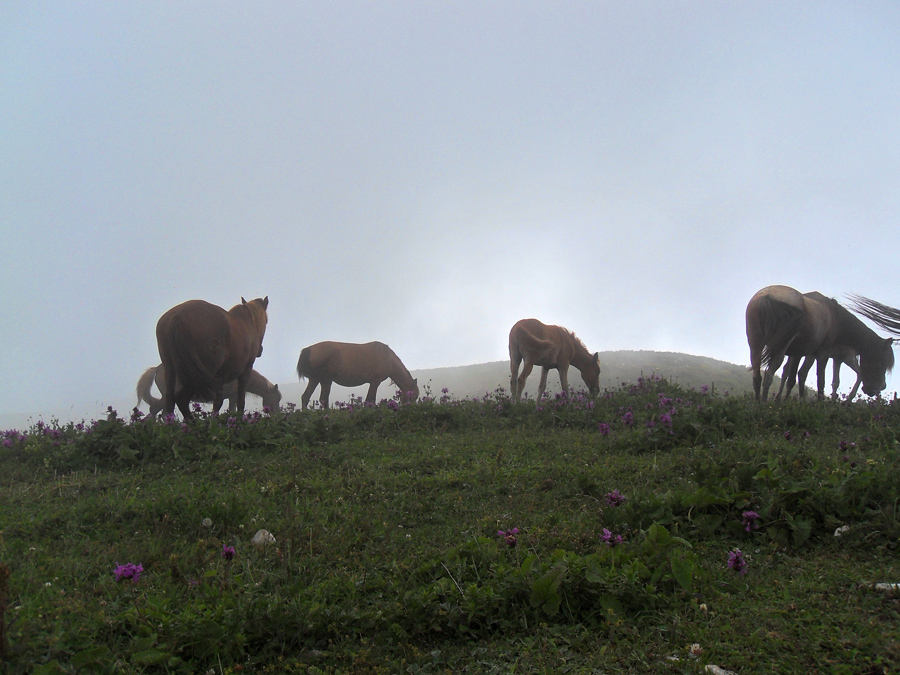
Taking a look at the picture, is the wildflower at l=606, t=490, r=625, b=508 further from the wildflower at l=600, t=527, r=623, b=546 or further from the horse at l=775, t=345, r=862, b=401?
the horse at l=775, t=345, r=862, b=401

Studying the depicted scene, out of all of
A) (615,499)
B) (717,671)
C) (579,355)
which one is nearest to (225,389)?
(579,355)

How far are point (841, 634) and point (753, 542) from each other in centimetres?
120

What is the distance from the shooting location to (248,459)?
20.8ft

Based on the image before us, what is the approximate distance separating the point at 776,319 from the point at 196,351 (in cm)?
1039

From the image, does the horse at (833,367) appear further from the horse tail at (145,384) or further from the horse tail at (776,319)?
the horse tail at (145,384)

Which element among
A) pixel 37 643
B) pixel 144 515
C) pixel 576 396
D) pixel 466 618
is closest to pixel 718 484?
pixel 466 618

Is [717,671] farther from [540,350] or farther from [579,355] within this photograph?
[579,355]

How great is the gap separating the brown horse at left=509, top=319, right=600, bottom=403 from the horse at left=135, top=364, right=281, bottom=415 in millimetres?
6368

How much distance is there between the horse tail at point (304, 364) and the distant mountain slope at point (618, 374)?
3361mm

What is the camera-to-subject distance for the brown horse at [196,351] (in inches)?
339

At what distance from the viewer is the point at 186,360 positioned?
8664 mm

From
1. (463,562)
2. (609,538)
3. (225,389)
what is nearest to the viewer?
(463,562)

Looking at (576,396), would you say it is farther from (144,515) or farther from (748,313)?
(144,515)

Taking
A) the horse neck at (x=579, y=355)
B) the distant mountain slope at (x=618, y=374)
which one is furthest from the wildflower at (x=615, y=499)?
the distant mountain slope at (x=618, y=374)
